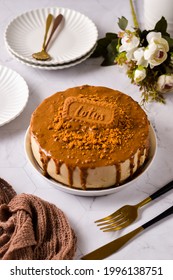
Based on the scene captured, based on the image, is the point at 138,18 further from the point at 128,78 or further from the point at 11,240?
the point at 11,240

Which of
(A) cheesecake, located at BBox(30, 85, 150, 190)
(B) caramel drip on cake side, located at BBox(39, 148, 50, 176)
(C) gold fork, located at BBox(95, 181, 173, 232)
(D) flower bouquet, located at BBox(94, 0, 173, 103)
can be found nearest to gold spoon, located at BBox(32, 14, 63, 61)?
(D) flower bouquet, located at BBox(94, 0, 173, 103)

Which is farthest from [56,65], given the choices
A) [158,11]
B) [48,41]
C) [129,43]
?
[158,11]

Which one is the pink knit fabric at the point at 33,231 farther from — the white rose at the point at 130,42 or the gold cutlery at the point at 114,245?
the white rose at the point at 130,42

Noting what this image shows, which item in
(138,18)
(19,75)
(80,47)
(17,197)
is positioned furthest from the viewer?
(138,18)

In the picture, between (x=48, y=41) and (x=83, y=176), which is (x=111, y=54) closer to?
(x=48, y=41)

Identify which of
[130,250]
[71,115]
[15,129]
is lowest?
[130,250]

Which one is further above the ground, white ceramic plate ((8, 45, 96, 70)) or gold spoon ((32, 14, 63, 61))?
gold spoon ((32, 14, 63, 61))

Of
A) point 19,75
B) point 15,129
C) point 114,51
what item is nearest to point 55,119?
point 15,129

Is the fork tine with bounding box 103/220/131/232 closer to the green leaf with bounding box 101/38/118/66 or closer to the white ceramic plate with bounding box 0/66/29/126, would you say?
the white ceramic plate with bounding box 0/66/29/126
